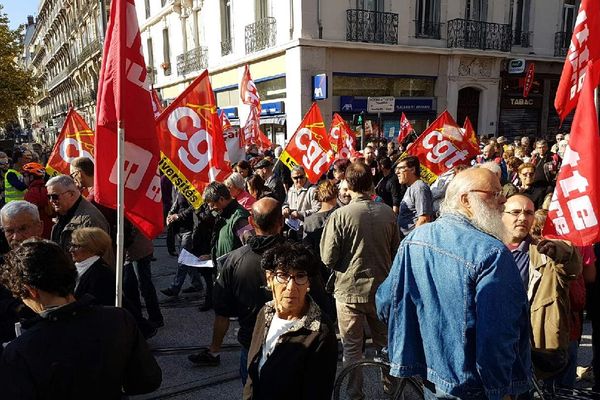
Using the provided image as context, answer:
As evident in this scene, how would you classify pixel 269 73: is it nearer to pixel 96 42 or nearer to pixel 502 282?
pixel 502 282

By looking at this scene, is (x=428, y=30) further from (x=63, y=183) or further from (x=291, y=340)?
(x=291, y=340)

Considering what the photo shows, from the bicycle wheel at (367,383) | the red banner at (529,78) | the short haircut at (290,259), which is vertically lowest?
the bicycle wheel at (367,383)

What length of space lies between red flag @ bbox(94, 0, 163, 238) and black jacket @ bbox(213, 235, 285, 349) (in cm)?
62

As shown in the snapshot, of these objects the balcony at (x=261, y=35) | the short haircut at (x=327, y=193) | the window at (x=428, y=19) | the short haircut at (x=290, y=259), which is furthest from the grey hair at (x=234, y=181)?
the window at (x=428, y=19)

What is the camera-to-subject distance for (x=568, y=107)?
13.3 ft

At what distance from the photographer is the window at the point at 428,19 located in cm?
1739

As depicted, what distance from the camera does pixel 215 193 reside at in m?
4.36

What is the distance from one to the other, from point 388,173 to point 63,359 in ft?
20.6

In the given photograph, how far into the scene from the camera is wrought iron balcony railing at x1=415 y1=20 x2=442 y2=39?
687 inches

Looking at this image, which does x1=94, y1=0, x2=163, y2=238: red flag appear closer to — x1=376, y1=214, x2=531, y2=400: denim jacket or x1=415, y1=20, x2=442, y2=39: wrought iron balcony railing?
x1=376, y1=214, x2=531, y2=400: denim jacket

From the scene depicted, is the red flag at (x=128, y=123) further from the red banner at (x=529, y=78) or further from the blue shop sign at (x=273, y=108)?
the red banner at (x=529, y=78)

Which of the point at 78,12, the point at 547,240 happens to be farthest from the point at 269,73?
the point at 78,12

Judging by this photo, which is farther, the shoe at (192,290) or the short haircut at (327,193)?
the shoe at (192,290)

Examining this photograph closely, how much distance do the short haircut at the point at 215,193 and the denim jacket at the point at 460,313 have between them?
237 cm
